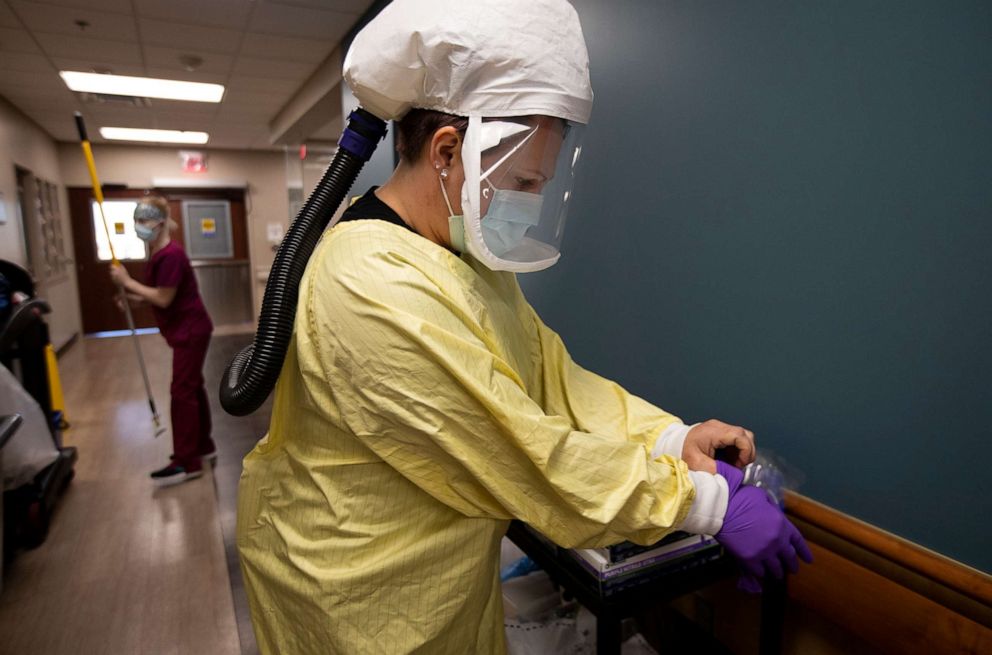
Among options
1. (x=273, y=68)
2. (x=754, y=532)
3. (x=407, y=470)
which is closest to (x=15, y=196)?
(x=273, y=68)

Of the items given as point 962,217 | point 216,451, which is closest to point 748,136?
point 962,217

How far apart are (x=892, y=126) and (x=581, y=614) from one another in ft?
4.05

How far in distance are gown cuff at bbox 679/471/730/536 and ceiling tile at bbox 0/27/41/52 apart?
4.70 meters

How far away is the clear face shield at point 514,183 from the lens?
794 millimetres

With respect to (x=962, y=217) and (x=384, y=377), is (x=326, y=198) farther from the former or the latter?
(x=962, y=217)

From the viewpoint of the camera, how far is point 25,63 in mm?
4230

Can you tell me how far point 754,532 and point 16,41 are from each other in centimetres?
503

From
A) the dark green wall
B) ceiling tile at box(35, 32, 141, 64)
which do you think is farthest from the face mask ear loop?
ceiling tile at box(35, 32, 141, 64)

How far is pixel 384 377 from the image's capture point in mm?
676

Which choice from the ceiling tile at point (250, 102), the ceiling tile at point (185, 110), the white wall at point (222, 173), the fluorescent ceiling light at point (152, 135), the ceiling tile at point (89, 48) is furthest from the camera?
the white wall at point (222, 173)

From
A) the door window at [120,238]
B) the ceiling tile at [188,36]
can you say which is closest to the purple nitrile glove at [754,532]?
the ceiling tile at [188,36]

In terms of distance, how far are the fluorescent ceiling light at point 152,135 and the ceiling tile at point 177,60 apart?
2.67m

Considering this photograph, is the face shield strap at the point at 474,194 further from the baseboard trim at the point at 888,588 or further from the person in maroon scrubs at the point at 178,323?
the person in maroon scrubs at the point at 178,323

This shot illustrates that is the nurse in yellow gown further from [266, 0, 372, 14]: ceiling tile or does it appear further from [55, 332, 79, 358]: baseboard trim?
[55, 332, 79, 358]: baseboard trim
